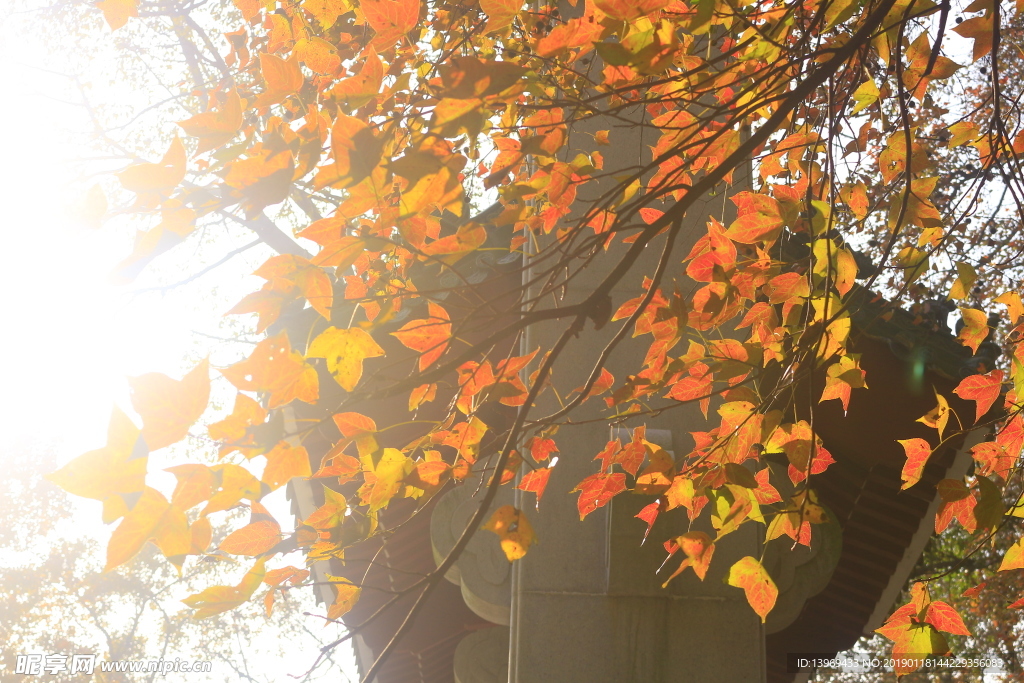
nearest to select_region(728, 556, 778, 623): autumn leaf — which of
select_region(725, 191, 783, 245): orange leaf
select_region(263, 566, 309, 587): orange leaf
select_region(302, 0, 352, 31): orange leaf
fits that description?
select_region(725, 191, 783, 245): orange leaf

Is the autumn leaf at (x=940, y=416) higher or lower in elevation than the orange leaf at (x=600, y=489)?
higher

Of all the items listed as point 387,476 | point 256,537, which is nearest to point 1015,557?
point 387,476

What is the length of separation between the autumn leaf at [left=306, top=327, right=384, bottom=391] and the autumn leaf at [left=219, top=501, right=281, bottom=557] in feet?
1.00

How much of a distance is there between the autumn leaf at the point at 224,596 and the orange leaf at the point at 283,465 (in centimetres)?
14

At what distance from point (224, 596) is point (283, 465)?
23cm

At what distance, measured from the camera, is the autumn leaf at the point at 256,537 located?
1366 mm

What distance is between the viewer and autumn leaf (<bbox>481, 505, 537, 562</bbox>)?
165cm

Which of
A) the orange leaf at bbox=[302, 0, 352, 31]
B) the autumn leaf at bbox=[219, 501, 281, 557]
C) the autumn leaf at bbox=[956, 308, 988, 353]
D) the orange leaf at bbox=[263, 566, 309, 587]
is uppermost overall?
the orange leaf at bbox=[302, 0, 352, 31]

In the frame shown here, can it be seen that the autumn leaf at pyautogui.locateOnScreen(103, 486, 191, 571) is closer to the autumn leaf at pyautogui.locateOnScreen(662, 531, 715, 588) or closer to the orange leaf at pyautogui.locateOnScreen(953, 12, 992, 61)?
the autumn leaf at pyautogui.locateOnScreen(662, 531, 715, 588)

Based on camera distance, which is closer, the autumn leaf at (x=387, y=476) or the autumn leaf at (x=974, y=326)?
the autumn leaf at (x=387, y=476)

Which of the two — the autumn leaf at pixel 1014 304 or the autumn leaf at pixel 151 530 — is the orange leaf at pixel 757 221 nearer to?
the autumn leaf at pixel 1014 304

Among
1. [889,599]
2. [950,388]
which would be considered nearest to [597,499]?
[950,388]

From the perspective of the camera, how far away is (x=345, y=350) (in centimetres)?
132

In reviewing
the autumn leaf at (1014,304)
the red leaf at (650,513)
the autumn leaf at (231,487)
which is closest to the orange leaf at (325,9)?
the autumn leaf at (231,487)
